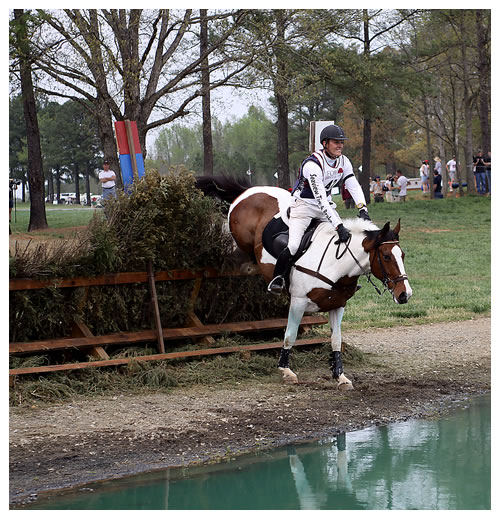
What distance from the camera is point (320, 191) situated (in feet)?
→ 27.3

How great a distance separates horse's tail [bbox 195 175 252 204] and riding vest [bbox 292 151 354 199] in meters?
1.53

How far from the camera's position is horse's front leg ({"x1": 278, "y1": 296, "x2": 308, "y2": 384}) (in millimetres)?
8711

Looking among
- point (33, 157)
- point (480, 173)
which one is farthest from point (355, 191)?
point (480, 173)

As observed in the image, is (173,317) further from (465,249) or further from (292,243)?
(465,249)

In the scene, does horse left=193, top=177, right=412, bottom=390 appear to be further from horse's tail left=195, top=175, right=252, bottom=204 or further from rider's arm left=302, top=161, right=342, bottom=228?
horse's tail left=195, top=175, right=252, bottom=204

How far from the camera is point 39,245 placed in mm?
8703

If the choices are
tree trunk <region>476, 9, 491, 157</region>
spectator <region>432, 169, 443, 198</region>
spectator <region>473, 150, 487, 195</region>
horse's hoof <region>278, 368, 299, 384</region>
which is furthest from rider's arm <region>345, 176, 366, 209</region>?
spectator <region>432, 169, 443, 198</region>

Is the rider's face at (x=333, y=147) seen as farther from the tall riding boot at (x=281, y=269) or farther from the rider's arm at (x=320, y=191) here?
the tall riding boot at (x=281, y=269)

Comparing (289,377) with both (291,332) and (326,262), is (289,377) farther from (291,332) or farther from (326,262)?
(326,262)

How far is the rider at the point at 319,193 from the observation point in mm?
8344

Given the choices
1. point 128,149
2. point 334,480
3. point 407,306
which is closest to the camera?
point 334,480

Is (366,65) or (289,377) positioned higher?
(366,65)

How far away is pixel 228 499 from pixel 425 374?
183 inches

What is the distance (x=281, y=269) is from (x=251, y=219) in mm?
1035
